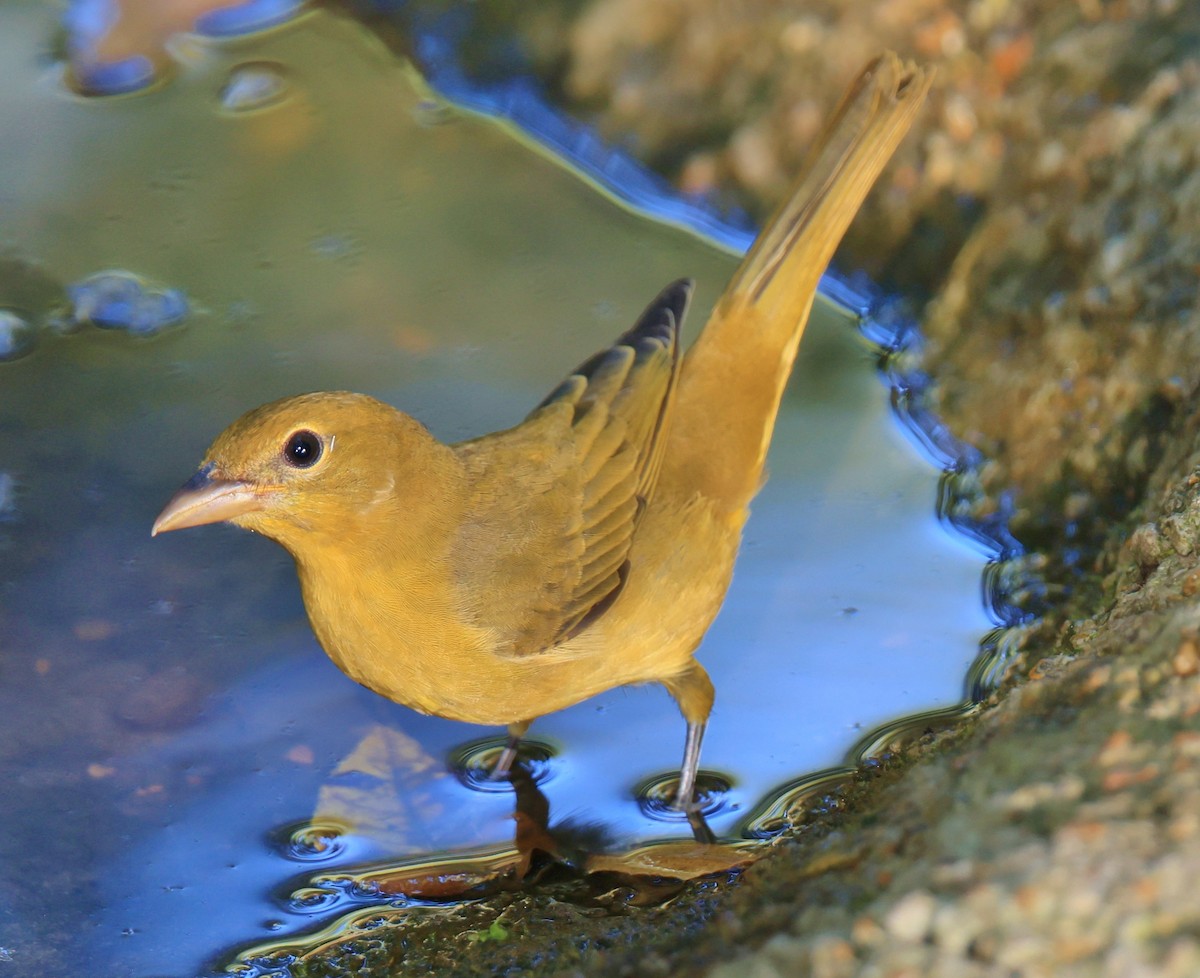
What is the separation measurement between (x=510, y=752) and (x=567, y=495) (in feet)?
2.49

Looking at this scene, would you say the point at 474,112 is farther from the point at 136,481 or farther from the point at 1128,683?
the point at 1128,683

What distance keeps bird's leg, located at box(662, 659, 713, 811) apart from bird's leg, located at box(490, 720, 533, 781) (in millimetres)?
422

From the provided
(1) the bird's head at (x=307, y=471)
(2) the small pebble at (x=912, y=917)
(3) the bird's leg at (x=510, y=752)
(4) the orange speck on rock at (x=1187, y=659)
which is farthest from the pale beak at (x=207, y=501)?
(4) the orange speck on rock at (x=1187, y=659)

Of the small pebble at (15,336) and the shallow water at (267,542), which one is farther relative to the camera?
the small pebble at (15,336)

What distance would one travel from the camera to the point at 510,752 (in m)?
3.73

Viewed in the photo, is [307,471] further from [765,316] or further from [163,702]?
[765,316]

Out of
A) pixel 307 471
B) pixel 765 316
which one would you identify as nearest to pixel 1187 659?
pixel 765 316

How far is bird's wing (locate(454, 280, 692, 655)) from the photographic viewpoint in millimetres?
3295

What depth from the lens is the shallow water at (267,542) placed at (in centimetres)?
341

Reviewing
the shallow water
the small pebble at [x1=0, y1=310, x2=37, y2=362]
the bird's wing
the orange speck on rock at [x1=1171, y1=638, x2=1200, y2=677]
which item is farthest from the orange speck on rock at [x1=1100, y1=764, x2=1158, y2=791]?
the small pebble at [x1=0, y1=310, x2=37, y2=362]

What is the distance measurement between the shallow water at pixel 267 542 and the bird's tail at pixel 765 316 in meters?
0.54

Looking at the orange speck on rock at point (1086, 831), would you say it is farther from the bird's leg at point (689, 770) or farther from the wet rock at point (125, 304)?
the wet rock at point (125, 304)

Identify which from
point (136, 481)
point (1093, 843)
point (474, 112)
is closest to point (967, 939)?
point (1093, 843)

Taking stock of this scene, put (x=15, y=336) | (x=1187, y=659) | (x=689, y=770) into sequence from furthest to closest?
(x=15, y=336) → (x=689, y=770) → (x=1187, y=659)
